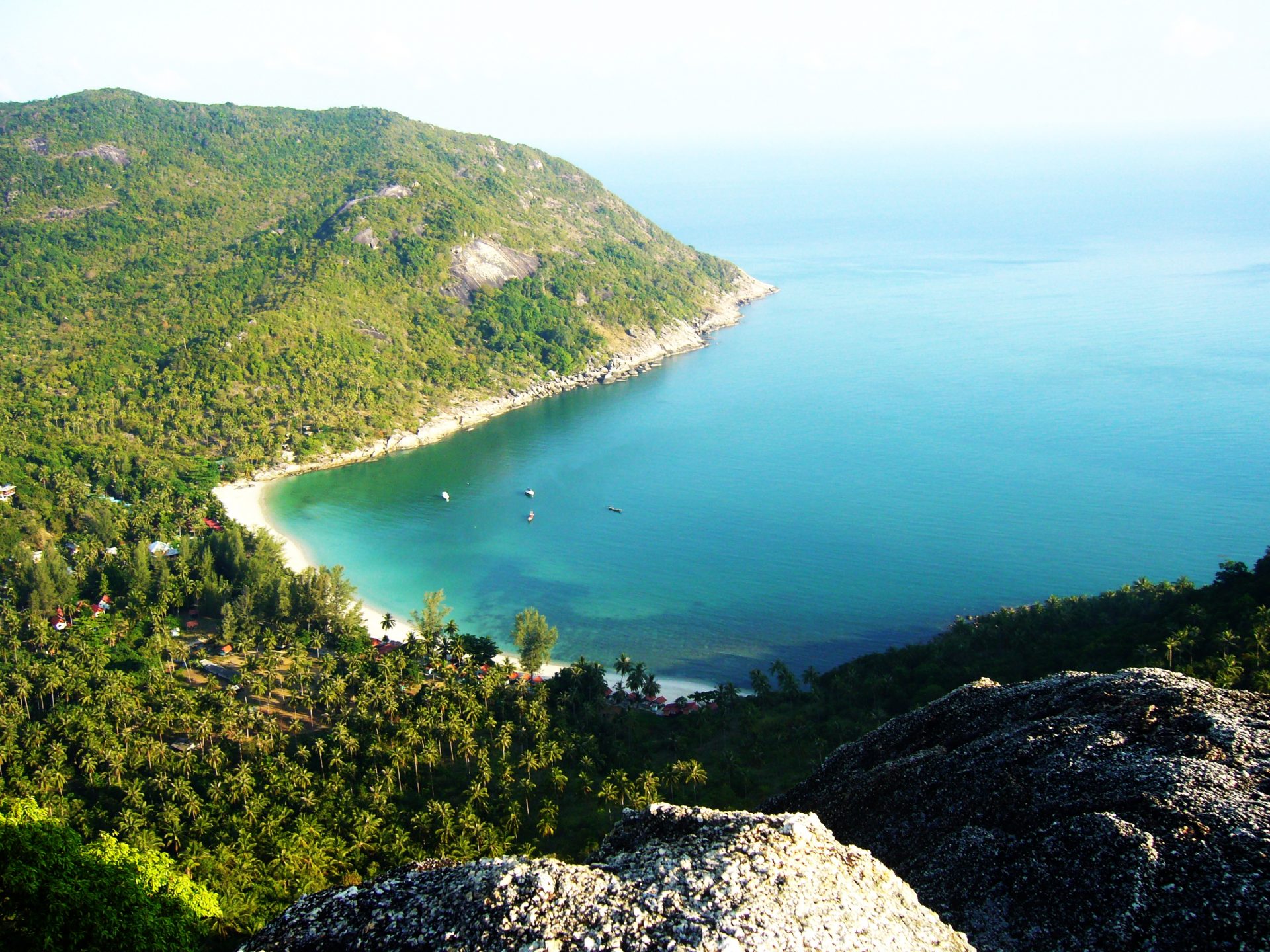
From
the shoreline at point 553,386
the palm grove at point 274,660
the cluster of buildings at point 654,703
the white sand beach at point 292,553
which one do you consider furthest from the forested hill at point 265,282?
the cluster of buildings at point 654,703

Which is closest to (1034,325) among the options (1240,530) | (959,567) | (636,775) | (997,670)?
(1240,530)

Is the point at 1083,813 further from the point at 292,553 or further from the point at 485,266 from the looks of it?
the point at 485,266

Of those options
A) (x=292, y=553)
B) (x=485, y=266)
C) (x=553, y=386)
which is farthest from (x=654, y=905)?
(x=485, y=266)

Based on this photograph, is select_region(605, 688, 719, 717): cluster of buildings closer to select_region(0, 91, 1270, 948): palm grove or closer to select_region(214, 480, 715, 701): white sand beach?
select_region(0, 91, 1270, 948): palm grove

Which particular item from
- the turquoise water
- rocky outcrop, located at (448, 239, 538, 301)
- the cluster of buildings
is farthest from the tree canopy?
rocky outcrop, located at (448, 239, 538, 301)

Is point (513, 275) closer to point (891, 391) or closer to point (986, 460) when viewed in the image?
point (891, 391)

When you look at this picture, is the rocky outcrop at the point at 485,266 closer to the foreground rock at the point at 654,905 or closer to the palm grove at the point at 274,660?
the palm grove at the point at 274,660
